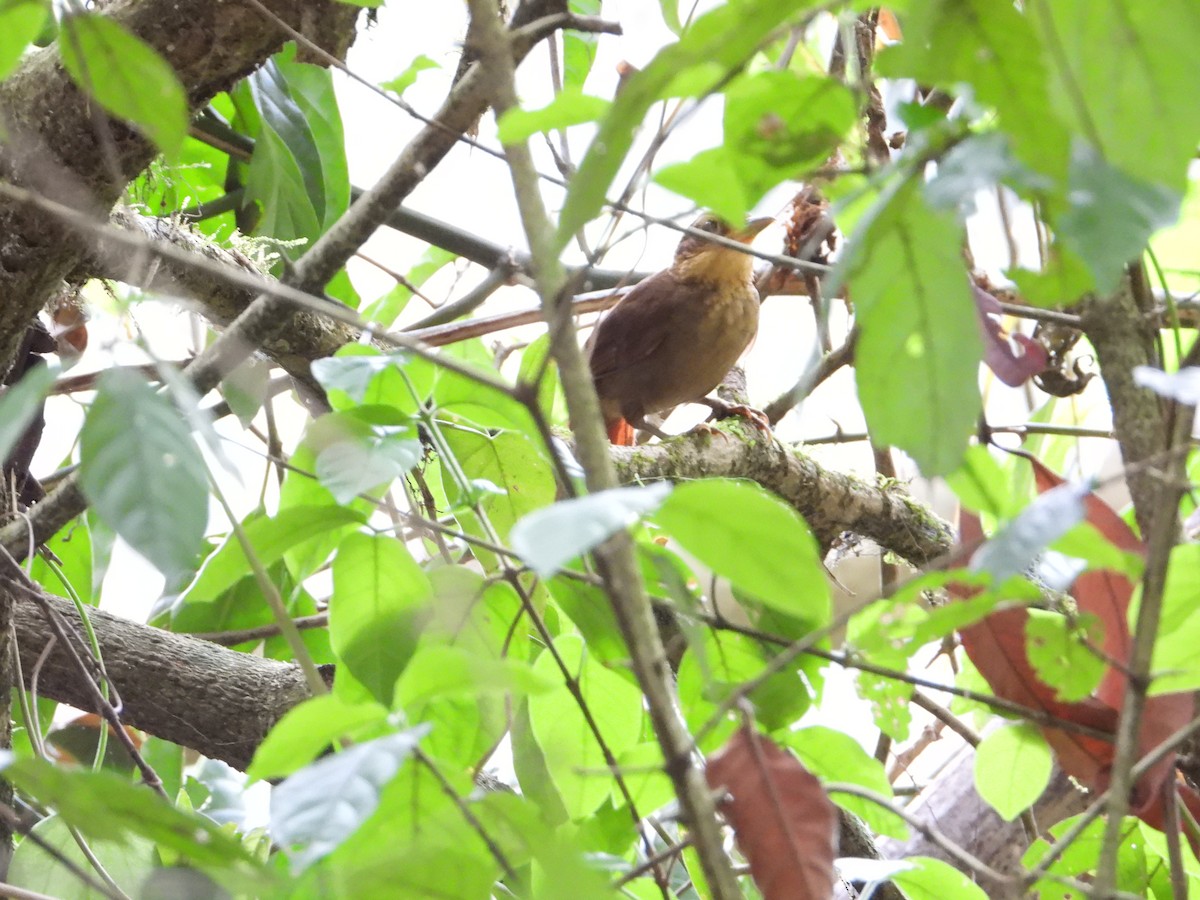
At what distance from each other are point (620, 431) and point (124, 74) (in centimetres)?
229

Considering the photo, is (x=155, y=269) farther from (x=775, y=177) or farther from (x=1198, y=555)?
(x=1198, y=555)

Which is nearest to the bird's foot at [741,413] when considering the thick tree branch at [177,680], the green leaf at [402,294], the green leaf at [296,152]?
the green leaf at [402,294]

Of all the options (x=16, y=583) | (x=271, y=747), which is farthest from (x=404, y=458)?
(x=16, y=583)

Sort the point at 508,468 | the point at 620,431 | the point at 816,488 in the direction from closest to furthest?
the point at 508,468, the point at 816,488, the point at 620,431

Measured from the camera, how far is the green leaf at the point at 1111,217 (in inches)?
12.5

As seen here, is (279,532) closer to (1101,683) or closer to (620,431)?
(1101,683)

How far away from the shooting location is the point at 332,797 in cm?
39

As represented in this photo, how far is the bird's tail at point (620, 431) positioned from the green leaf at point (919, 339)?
7.62ft

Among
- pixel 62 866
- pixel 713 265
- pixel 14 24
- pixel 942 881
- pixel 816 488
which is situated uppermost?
pixel 713 265

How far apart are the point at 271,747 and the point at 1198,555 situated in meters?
0.42

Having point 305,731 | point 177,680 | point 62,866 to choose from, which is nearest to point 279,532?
point 305,731

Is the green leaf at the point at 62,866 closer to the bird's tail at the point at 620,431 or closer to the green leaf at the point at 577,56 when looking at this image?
Answer: the green leaf at the point at 577,56

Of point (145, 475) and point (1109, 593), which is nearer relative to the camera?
point (145, 475)

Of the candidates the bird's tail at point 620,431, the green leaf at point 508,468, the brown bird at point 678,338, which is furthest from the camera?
the bird's tail at point 620,431
